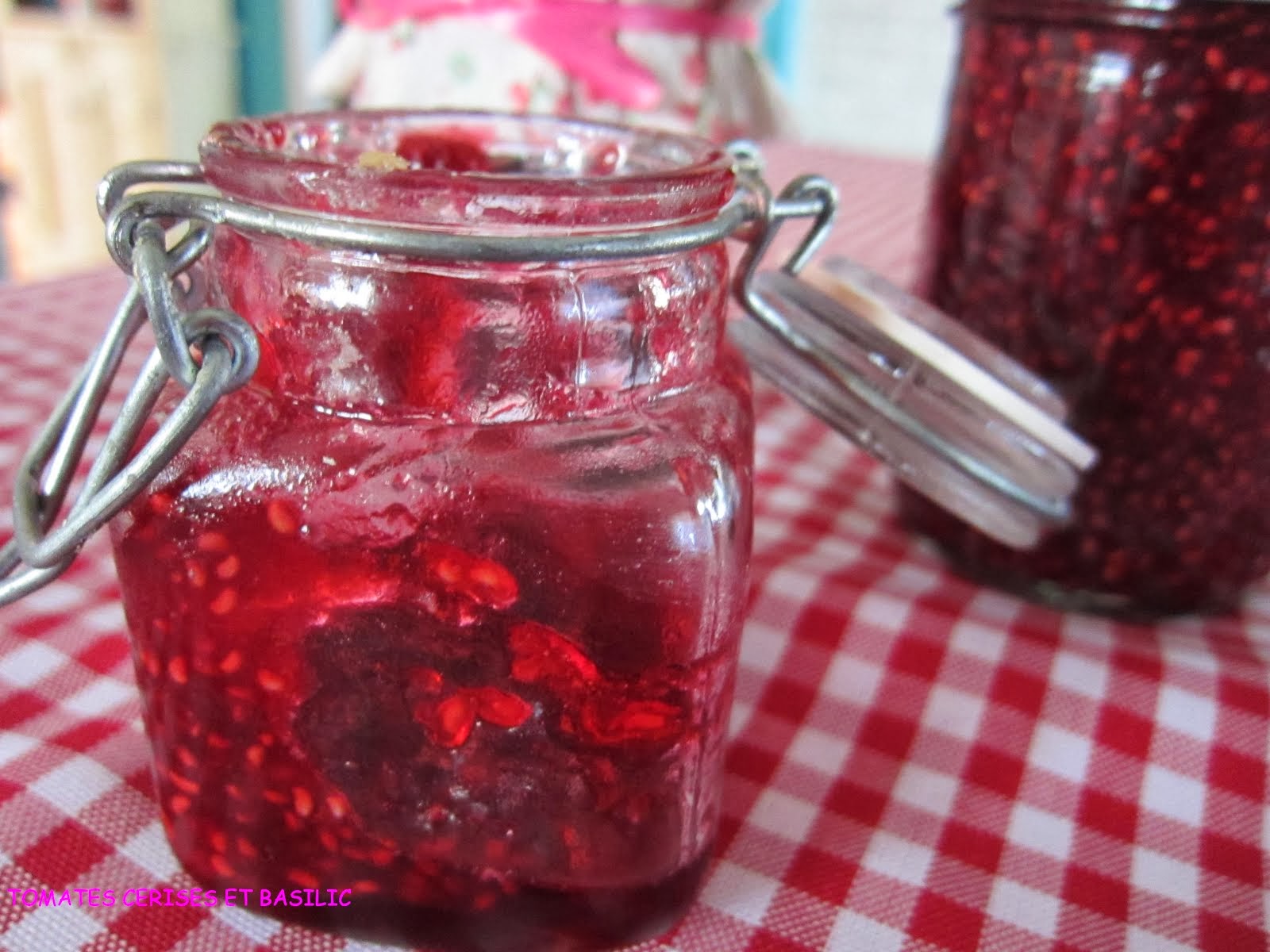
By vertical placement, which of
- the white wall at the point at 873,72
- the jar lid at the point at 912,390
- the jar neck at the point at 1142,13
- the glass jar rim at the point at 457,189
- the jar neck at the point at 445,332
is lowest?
the white wall at the point at 873,72

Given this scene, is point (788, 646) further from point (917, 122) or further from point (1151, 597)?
point (917, 122)

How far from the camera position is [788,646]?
51 cm

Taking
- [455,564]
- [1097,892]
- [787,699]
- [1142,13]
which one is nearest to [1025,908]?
[1097,892]

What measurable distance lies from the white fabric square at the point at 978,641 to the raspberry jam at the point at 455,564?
0.21 m

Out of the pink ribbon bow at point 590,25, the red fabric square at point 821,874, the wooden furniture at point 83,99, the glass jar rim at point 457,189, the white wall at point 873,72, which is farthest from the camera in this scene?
the white wall at point 873,72

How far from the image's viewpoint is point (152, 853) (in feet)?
1.19

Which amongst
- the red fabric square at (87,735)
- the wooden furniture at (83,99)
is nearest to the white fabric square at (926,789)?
the red fabric square at (87,735)

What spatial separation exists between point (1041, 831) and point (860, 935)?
101mm

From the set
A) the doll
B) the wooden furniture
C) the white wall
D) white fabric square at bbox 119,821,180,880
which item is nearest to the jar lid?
white fabric square at bbox 119,821,180,880

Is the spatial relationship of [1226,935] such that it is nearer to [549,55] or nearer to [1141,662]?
[1141,662]

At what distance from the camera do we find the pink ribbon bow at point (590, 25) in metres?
0.77

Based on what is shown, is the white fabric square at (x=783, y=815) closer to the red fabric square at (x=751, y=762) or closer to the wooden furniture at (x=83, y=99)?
the red fabric square at (x=751, y=762)

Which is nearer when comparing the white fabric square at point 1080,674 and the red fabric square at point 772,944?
the red fabric square at point 772,944

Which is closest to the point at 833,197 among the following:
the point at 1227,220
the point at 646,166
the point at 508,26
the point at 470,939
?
the point at 646,166
